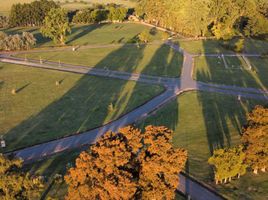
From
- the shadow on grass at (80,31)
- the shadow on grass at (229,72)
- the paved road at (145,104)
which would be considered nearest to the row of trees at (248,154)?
the paved road at (145,104)

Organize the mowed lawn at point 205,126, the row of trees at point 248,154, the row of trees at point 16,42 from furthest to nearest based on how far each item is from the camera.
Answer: the row of trees at point 16,42
the mowed lawn at point 205,126
the row of trees at point 248,154

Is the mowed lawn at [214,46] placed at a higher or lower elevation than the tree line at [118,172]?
lower

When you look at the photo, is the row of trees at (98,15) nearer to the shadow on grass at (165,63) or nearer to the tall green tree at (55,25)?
the tall green tree at (55,25)

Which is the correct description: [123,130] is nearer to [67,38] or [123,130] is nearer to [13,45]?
[13,45]

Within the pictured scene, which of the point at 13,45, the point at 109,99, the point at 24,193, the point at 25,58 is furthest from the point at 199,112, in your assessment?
the point at 13,45

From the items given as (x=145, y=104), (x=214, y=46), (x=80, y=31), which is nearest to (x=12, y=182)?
(x=145, y=104)

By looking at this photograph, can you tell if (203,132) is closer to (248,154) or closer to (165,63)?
(248,154)
